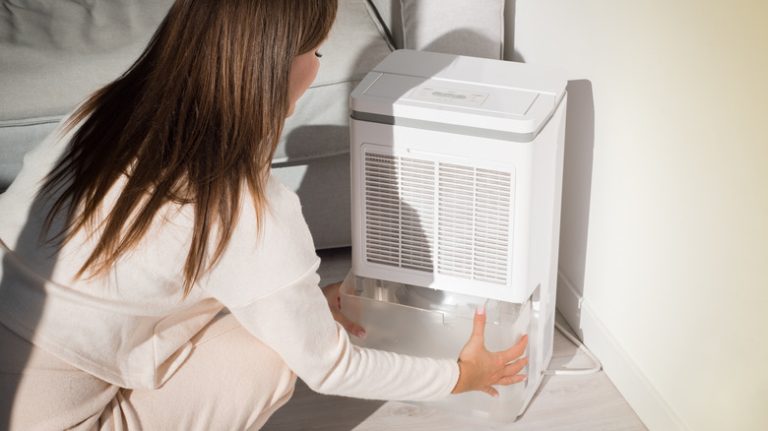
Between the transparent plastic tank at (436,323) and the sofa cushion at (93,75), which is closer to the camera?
the transparent plastic tank at (436,323)

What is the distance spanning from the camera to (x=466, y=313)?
158cm

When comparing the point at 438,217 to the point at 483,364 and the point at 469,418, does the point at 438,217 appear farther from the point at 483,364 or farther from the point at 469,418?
the point at 469,418

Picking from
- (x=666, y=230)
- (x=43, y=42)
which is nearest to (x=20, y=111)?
(x=43, y=42)

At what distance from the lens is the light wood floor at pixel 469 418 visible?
1646 mm

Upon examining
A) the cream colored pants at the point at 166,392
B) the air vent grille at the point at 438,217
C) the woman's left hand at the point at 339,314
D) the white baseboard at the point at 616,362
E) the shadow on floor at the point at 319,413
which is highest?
the air vent grille at the point at 438,217

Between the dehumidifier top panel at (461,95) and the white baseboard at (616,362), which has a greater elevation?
the dehumidifier top panel at (461,95)

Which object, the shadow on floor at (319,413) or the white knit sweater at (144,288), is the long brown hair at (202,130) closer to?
the white knit sweater at (144,288)

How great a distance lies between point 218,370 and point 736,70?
0.83m

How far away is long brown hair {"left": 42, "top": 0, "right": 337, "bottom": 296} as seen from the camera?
1.12 metres

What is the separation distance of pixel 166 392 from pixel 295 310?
26cm

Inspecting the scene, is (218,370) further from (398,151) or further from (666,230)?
(666,230)

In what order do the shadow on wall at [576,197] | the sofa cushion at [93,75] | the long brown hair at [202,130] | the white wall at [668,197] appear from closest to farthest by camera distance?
the long brown hair at [202,130] → the white wall at [668,197] → the shadow on wall at [576,197] → the sofa cushion at [93,75]

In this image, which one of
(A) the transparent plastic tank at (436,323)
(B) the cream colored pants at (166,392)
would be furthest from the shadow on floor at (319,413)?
(B) the cream colored pants at (166,392)

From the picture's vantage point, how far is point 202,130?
1.14 meters
